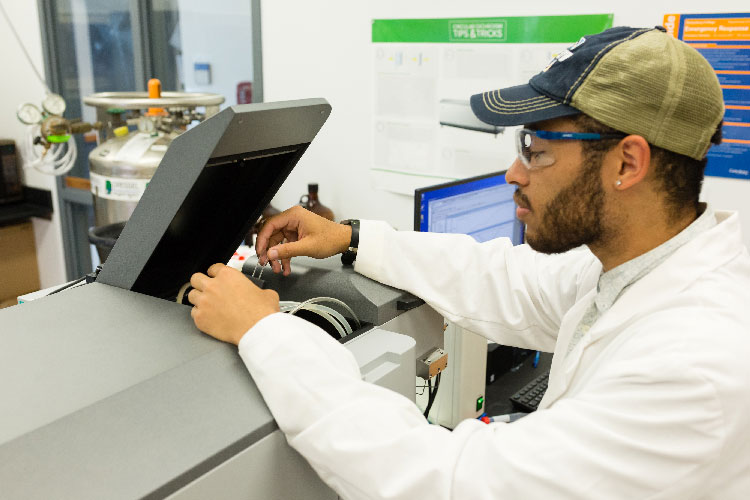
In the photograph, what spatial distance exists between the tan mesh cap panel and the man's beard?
0.07 m

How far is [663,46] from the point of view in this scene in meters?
0.77

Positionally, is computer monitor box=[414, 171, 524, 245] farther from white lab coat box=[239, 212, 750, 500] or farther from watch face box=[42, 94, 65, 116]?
watch face box=[42, 94, 65, 116]

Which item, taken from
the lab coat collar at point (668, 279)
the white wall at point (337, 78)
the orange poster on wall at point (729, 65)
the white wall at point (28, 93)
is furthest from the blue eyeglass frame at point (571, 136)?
the white wall at point (28, 93)

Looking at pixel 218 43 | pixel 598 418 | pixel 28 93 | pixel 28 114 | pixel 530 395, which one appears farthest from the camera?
pixel 28 93

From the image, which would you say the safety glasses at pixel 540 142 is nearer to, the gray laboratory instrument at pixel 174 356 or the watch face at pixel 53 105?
the gray laboratory instrument at pixel 174 356

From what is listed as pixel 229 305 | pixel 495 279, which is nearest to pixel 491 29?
pixel 495 279

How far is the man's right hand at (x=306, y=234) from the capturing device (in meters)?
1.07

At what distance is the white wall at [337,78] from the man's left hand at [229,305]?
4.49 feet

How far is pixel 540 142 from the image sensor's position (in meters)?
0.84

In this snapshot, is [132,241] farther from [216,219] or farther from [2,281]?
[2,281]

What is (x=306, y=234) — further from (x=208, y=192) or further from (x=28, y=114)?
(x=28, y=114)

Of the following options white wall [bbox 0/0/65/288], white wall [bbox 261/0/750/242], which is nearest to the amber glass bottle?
white wall [bbox 261/0/750/242]

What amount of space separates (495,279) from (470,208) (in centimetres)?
54

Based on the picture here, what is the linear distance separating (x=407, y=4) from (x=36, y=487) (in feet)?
5.90
